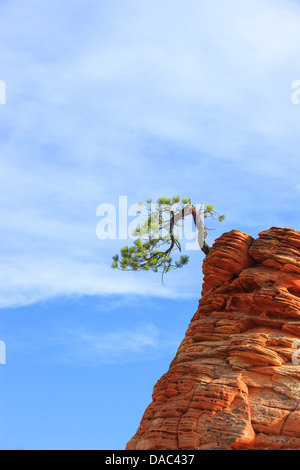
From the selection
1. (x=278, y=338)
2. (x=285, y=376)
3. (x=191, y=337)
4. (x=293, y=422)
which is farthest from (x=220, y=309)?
(x=293, y=422)

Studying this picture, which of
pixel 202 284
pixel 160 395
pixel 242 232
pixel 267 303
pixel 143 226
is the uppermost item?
pixel 143 226

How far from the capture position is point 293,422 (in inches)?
546

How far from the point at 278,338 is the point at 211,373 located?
96.5 inches

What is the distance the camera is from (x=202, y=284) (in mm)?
20109

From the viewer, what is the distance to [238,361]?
619 inches

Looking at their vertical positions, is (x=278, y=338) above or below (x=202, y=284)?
below

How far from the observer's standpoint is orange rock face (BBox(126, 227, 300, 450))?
546 inches

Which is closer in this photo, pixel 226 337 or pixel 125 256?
pixel 226 337

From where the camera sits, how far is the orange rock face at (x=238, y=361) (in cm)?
1387
